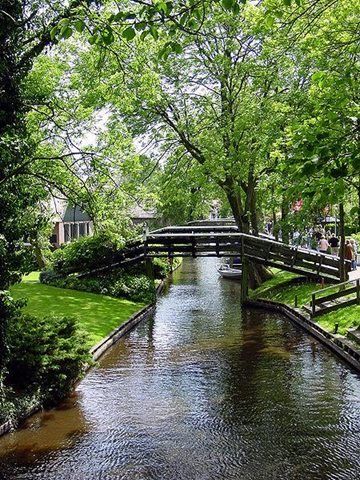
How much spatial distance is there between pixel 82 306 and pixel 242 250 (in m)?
8.69

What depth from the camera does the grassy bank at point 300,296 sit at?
17.5 meters

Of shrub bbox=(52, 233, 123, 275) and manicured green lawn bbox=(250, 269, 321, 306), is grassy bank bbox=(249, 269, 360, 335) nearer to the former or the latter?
manicured green lawn bbox=(250, 269, 321, 306)

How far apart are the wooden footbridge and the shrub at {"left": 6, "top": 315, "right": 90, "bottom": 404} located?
565 inches

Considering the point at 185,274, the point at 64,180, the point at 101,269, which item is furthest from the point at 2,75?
the point at 185,274

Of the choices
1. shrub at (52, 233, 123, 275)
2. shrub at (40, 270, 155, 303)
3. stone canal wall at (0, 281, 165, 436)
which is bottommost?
stone canal wall at (0, 281, 165, 436)

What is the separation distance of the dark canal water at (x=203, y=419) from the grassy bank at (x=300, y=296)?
1028mm

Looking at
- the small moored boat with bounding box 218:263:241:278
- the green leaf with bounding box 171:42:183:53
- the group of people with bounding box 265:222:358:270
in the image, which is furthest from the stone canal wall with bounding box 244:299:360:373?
the green leaf with bounding box 171:42:183:53

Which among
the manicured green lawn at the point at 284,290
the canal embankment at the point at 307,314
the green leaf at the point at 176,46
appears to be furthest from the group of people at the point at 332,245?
the green leaf at the point at 176,46

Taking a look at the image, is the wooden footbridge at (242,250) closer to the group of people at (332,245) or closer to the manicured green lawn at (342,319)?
the group of people at (332,245)

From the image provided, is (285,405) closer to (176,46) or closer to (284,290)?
(176,46)

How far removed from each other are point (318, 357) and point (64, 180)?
9.01 meters

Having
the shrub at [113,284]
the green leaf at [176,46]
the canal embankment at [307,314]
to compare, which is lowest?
the canal embankment at [307,314]

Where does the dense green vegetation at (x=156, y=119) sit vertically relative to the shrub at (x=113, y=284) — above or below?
above

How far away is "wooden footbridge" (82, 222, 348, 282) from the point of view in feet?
82.2
